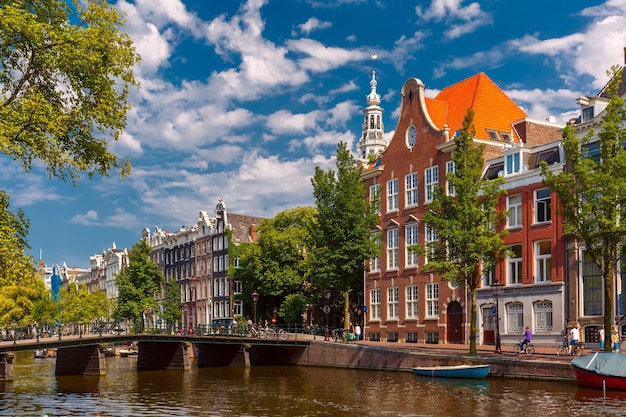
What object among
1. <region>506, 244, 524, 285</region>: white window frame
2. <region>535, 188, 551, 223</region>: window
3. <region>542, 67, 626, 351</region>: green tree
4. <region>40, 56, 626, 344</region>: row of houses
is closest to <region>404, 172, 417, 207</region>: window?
<region>40, 56, 626, 344</region>: row of houses

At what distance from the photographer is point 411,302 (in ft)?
197

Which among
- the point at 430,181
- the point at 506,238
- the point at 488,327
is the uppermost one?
the point at 430,181

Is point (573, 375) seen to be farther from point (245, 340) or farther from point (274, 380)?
point (245, 340)

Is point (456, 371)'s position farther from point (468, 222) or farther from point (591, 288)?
point (591, 288)

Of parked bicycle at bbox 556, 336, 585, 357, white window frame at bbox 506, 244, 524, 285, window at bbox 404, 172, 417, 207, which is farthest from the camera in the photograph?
window at bbox 404, 172, 417, 207

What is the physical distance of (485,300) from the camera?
53.1 m

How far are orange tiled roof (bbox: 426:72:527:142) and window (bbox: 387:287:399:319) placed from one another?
45.8ft

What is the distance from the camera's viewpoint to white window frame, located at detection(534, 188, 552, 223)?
48344 mm

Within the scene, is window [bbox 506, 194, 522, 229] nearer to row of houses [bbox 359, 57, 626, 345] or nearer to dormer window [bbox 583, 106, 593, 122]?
row of houses [bbox 359, 57, 626, 345]

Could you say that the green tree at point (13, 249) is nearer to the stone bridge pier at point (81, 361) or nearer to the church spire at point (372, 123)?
the stone bridge pier at point (81, 361)

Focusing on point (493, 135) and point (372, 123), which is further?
point (372, 123)

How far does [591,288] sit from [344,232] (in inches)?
781

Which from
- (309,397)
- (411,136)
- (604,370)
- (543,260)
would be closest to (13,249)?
(309,397)

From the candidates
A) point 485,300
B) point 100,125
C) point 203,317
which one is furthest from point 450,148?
point 203,317
